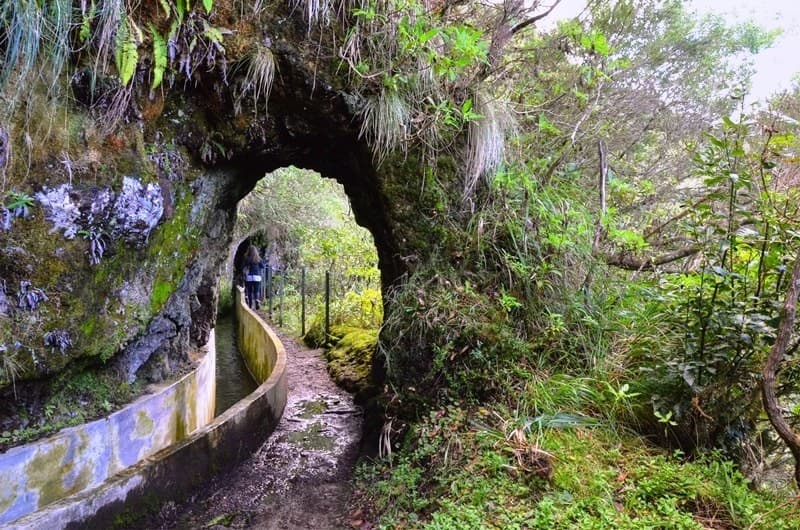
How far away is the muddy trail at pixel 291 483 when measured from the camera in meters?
3.81

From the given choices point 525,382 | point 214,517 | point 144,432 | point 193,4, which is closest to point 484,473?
point 525,382

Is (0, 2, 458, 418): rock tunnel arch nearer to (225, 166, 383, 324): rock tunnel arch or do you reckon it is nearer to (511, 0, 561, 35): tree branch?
(511, 0, 561, 35): tree branch

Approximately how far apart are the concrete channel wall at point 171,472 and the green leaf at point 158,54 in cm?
282

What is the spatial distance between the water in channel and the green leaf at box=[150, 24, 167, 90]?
16.0 ft

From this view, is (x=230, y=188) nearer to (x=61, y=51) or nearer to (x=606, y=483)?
(x=61, y=51)

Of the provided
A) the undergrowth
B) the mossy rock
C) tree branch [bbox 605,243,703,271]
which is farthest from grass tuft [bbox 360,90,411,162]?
the mossy rock

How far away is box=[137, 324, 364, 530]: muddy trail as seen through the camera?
150 inches

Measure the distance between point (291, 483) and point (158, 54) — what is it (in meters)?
3.86

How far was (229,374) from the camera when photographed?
8.91 metres

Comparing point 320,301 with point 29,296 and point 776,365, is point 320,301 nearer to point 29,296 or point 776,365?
point 29,296

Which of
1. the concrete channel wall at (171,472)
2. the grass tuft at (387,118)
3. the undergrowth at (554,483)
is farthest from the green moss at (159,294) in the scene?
the undergrowth at (554,483)

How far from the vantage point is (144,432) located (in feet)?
13.5

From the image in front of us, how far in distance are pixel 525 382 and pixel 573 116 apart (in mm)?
3266

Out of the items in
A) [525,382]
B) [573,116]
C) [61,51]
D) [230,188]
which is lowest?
[525,382]
